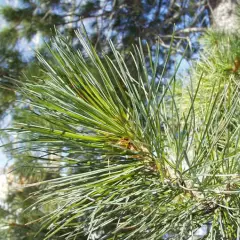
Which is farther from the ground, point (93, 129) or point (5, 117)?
point (5, 117)

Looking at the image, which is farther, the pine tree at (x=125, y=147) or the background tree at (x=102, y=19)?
the background tree at (x=102, y=19)

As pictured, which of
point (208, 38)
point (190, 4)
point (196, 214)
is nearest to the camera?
point (196, 214)

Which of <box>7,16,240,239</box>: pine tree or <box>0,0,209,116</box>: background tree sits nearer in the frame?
<box>7,16,240,239</box>: pine tree

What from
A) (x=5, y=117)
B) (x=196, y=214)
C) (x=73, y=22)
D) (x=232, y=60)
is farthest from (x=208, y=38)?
(x=73, y=22)

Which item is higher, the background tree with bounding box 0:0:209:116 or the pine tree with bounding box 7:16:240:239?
the background tree with bounding box 0:0:209:116

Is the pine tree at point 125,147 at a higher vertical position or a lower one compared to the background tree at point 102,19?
lower

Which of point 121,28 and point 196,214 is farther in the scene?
point 121,28

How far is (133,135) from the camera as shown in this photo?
842 mm

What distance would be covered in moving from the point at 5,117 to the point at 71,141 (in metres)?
1.90

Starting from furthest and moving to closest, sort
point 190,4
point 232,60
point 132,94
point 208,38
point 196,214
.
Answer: point 190,4 < point 208,38 < point 232,60 < point 196,214 < point 132,94

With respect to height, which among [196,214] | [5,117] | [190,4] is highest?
[190,4]

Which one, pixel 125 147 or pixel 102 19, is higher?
pixel 102 19

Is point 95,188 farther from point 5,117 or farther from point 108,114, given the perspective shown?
point 5,117

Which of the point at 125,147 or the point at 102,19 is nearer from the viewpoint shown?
the point at 125,147
